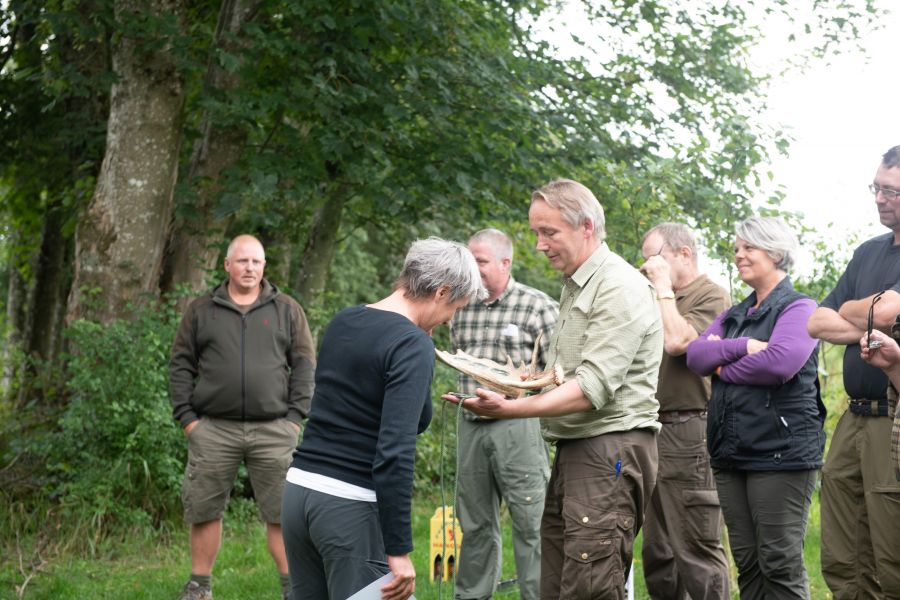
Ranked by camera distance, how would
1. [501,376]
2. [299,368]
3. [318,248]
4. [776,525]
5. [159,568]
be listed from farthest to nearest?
[318,248]
[159,568]
[299,368]
[776,525]
[501,376]

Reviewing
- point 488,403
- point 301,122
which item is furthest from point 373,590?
point 301,122

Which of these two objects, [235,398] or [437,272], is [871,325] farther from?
[235,398]

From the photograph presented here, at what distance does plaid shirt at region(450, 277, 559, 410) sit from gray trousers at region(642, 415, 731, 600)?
1023 mm

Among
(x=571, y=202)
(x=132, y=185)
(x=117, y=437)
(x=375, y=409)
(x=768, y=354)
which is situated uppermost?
(x=132, y=185)

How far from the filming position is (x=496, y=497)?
615 centimetres

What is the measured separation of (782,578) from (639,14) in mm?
7853

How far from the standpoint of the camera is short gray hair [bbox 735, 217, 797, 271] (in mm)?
4996

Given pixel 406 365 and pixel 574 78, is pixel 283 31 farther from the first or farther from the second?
pixel 406 365

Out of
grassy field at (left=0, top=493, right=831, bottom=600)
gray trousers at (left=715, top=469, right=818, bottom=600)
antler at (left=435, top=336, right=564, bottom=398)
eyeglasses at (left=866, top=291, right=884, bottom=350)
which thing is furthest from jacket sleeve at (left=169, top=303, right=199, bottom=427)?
eyeglasses at (left=866, top=291, right=884, bottom=350)

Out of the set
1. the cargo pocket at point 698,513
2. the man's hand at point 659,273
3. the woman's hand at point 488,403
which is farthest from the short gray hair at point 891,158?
the cargo pocket at point 698,513

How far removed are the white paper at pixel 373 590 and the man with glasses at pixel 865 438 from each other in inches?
82.8

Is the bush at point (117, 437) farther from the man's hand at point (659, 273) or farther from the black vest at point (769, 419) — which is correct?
the black vest at point (769, 419)

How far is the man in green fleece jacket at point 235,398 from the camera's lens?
6.46 meters

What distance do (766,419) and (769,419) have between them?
14 millimetres
